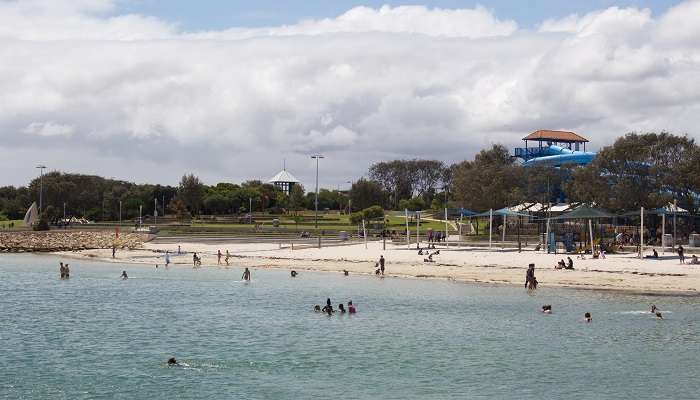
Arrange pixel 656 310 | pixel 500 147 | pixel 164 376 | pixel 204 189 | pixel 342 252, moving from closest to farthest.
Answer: pixel 164 376 < pixel 656 310 < pixel 342 252 < pixel 500 147 < pixel 204 189

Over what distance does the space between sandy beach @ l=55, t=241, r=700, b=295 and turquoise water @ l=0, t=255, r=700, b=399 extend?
2.48 meters

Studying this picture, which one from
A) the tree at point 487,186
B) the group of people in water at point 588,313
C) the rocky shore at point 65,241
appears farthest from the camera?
the rocky shore at point 65,241

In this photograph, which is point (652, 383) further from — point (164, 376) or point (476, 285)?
point (476, 285)

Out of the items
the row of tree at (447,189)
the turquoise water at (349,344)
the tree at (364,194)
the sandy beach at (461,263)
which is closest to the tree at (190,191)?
the row of tree at (447,189)

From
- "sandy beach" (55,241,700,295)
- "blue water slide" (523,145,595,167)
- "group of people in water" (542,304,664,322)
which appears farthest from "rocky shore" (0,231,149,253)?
"group of people in water" (542,304,664,322)

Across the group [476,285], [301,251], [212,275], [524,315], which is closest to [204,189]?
[301,251]

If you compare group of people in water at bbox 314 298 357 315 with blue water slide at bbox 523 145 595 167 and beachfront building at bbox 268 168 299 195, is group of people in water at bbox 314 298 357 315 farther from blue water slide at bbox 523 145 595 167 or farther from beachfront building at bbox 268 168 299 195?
beachfront building at bbox 268 168 299 195

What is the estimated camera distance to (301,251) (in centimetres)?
7719

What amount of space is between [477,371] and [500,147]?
80.2 meters

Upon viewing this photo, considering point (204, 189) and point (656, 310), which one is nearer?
point (656, 310)

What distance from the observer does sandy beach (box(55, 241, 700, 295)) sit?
48.2 metres

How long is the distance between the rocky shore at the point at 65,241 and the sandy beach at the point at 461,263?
23.4 feet

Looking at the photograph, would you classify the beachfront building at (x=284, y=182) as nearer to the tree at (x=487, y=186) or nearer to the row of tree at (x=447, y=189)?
the row of tree at (x=447, y=189)

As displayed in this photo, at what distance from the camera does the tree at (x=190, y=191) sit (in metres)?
141
